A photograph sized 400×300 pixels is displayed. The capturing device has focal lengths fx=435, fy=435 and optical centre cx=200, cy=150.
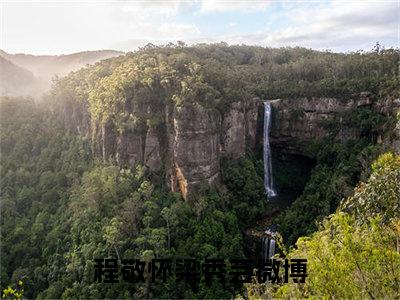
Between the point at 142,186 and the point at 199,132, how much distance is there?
4.63 m

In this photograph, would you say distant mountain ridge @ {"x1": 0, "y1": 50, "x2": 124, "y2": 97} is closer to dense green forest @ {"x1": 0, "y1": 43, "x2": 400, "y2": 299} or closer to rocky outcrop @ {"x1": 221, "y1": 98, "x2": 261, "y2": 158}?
A: dense green forest @ {"x1": 0, "y1": 43, "x2": 400, "y2": 299}

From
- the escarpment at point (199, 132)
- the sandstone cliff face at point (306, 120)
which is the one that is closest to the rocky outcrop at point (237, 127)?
the escarpment at point (199, 132)

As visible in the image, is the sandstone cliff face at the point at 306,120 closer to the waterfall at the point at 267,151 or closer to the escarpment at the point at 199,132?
the escarpment at the point at 199,132

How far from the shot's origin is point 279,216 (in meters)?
28.1

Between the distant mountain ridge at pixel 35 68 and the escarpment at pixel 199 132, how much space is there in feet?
107

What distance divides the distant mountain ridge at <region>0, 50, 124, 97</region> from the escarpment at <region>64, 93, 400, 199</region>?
32749mm

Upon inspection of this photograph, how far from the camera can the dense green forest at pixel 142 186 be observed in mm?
22969

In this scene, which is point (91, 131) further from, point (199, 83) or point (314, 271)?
point (314, 271)

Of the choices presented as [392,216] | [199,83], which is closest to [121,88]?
[199,83]

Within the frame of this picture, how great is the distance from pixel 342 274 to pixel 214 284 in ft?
50.7

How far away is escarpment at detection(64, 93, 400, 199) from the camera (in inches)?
1016

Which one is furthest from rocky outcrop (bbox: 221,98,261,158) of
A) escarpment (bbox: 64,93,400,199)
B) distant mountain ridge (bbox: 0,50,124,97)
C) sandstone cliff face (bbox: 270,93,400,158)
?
distant mountain ridge (bbox: 0,50,124,97)

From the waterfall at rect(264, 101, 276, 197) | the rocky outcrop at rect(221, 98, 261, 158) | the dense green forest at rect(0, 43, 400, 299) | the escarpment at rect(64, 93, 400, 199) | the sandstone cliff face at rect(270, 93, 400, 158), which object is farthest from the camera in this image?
the waterfall at rect(264, 101, 276, 197)

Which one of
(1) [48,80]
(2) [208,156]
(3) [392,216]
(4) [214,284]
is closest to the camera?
(3) [392,216]
